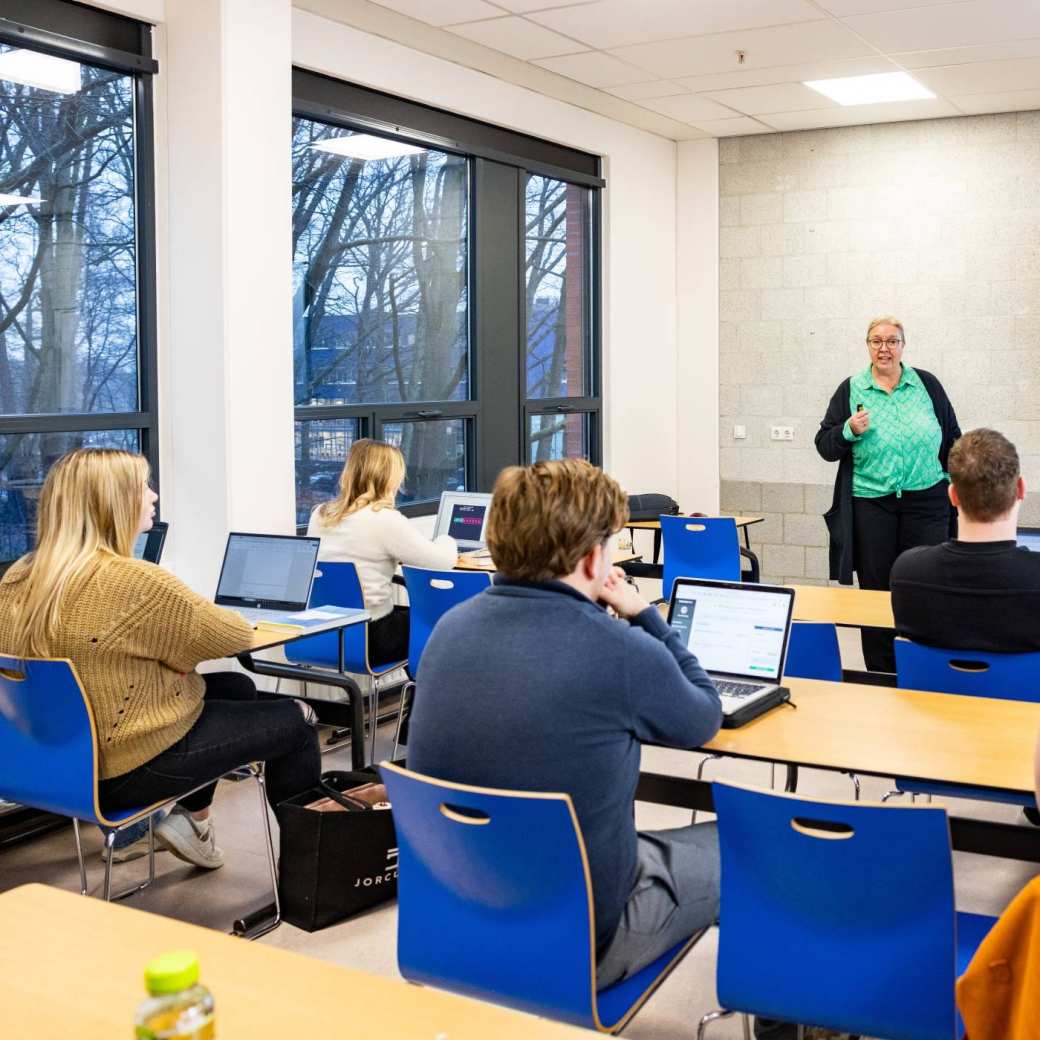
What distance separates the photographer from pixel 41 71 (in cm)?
434

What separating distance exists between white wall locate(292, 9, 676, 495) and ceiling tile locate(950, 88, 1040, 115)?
185 cm

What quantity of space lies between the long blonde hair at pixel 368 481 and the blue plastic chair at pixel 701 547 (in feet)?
4.55

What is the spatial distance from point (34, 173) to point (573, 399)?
12.2 feet

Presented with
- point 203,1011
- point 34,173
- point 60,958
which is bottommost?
point 60,958

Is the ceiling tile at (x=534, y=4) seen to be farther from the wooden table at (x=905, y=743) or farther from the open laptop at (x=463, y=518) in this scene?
the wooden table at (x=905, y=743)

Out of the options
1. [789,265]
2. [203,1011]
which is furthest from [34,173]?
[789,265]

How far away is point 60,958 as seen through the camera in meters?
1.49

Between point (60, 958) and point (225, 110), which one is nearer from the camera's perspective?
point (60, 958)

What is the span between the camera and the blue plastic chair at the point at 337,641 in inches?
176

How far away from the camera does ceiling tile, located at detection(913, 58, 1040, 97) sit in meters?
6.28

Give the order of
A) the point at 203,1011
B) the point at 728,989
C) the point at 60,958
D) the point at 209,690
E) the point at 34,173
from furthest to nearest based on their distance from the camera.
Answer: the point at 34,173, the point at 209,690, the point at 728,989, the point at 60,958, the point at 203,1011

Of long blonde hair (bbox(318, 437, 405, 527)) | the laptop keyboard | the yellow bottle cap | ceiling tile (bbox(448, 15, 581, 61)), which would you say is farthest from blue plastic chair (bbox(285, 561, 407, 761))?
the yellow bottle cap

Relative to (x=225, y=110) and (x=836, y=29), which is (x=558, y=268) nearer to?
(x=836, y=29)

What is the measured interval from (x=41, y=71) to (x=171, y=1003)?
4.06 metres
